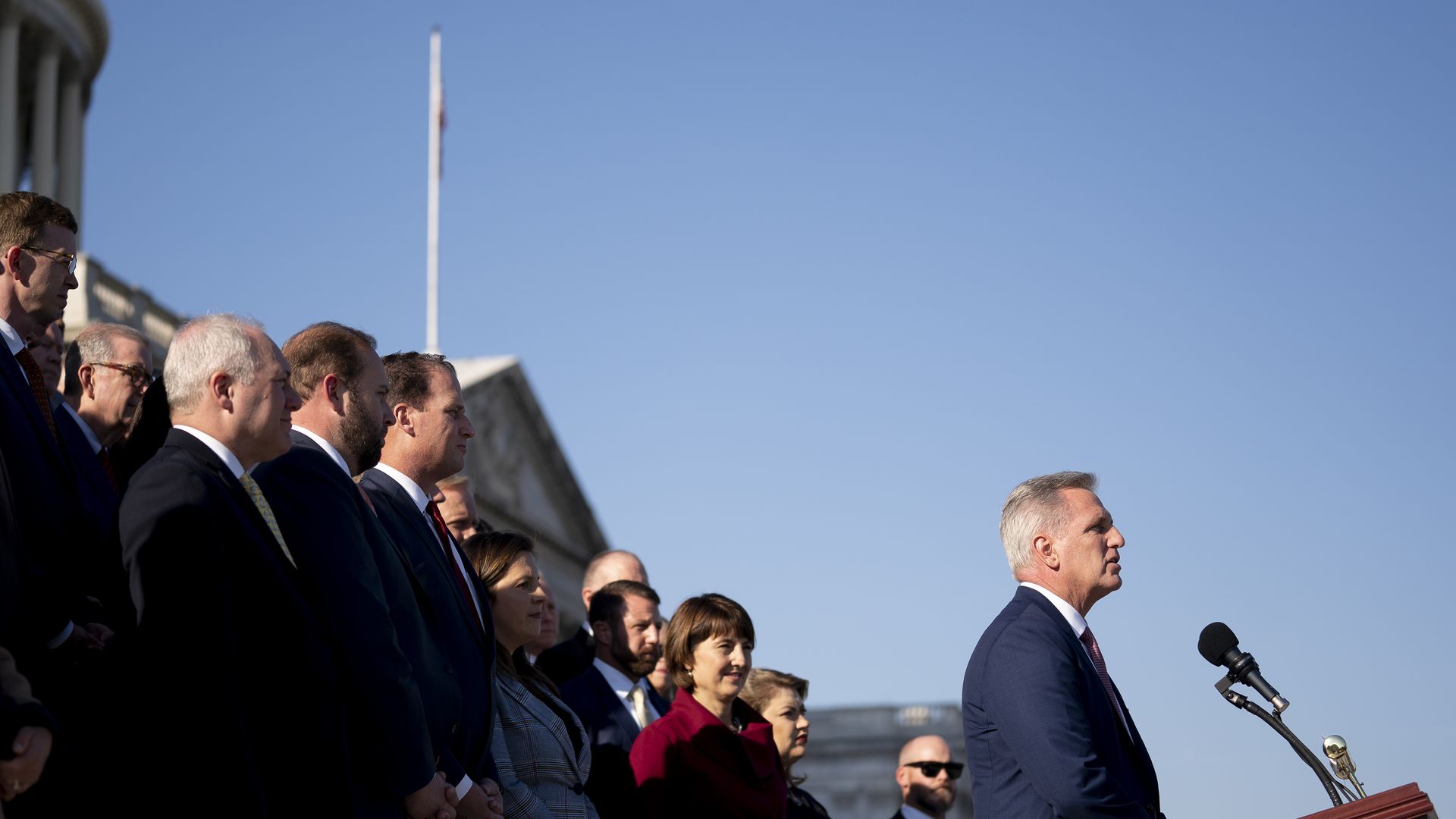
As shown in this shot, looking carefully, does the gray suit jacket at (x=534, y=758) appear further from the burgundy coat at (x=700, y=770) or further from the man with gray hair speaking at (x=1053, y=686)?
the man with gray hair speaking at (x=1053, y=686)

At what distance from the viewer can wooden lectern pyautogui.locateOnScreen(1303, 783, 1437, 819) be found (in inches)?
190

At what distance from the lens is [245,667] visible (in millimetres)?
4363

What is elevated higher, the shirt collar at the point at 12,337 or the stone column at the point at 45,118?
the stone column at the point at 45,118

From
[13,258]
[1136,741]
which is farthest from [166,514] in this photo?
[1136,741]

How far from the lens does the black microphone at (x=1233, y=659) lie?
229 inches

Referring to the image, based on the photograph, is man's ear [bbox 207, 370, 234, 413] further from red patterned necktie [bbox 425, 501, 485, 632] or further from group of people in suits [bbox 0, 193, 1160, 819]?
red patterned necktie [bbox 425, 501, 485, 632]

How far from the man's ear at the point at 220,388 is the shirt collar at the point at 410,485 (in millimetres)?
1078

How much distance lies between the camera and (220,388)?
4730 millimetres

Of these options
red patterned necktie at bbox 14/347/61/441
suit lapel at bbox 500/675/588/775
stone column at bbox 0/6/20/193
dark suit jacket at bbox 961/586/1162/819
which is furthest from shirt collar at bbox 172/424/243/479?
stone column at bbox 0/6/20/193

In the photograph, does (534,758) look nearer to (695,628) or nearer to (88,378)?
(695,628)

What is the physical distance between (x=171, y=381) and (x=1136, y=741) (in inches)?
132

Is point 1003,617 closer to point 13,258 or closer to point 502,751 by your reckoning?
point 502,751

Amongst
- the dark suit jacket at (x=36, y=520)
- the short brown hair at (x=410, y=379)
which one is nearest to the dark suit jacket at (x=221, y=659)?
the dark suit jacket at (x=36, y=520)

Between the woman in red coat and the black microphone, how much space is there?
2117 mm
